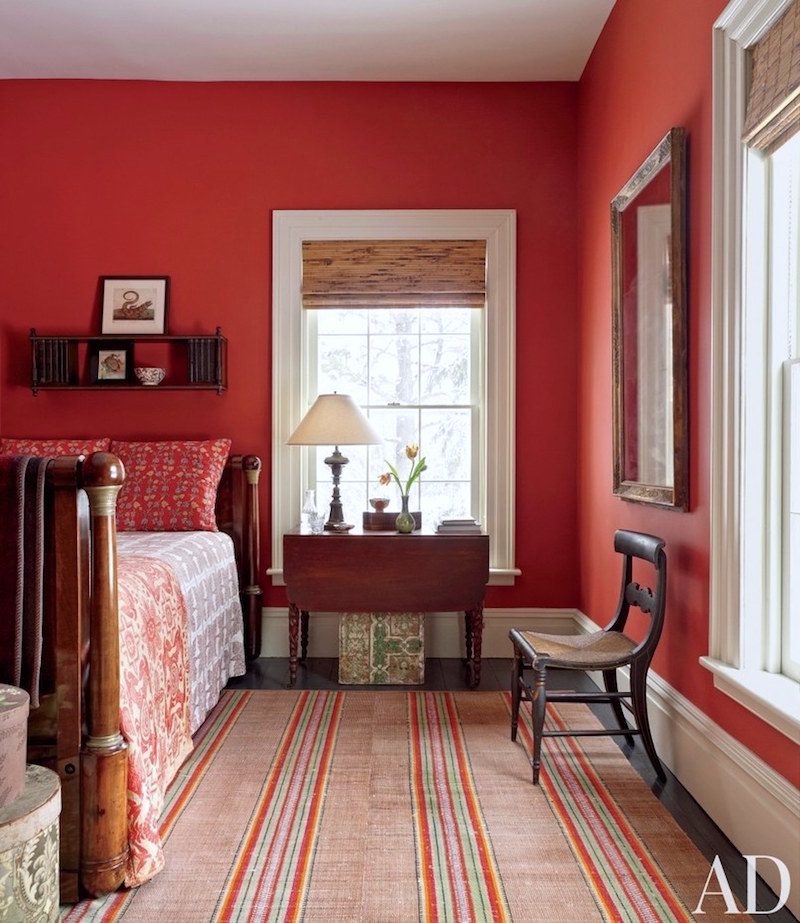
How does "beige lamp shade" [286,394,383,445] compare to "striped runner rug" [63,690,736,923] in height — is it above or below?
above

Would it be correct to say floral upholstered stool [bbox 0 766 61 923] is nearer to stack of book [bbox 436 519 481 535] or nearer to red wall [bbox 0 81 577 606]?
stack of book [bbox 436 519 481 535]

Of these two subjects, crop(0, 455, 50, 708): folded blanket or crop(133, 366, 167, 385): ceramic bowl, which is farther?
crop(133, 366, 167, 385): ceramic bowl

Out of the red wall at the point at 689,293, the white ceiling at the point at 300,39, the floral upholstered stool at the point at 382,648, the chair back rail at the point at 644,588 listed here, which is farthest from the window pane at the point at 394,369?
the chair back rail at the point at 644,588

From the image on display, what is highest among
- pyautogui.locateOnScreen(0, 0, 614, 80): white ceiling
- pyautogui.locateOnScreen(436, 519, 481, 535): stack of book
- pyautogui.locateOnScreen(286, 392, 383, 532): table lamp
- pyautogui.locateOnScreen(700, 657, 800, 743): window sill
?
pyautogui.locateOnScreen(0, 0, 614, 80): white ceiling

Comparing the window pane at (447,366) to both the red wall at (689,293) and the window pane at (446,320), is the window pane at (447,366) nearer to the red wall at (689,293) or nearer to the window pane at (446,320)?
the window pane at (446,320)

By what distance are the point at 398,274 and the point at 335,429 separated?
3.22ft

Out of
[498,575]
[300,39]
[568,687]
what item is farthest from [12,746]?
[300,39]

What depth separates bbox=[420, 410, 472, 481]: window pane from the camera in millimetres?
4219

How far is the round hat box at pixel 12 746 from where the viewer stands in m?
1.59

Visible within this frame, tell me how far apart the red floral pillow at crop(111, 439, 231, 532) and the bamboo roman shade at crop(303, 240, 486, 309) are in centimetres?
99

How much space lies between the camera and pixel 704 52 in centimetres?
243

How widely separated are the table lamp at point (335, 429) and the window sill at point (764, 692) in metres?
1.88

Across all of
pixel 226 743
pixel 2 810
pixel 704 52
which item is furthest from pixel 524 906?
pixel 704 52

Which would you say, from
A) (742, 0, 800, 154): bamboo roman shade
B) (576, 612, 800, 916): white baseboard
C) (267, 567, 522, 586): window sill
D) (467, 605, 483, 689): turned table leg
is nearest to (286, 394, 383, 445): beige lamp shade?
(267, 567, 522, 586): window sill
